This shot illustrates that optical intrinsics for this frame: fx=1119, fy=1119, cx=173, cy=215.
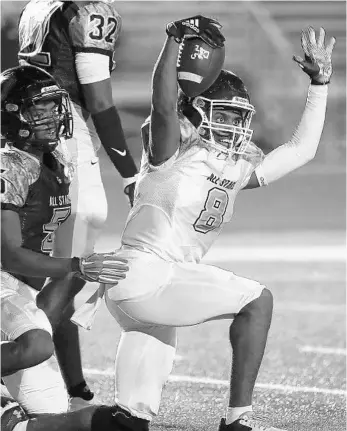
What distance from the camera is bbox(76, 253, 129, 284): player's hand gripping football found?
3.82 m

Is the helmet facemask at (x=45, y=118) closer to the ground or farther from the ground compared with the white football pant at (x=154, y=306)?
farther from the ground

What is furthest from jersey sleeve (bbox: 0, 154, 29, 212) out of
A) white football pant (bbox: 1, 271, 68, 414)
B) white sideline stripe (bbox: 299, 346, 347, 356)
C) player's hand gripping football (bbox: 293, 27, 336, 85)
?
white sideline stripe (bbox: 299, 346, 347, 356)

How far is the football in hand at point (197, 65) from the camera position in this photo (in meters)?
3.95

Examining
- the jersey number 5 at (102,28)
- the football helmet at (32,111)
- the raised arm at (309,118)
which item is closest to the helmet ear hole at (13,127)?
the football helmet at (32,111)

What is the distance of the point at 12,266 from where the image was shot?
387 centimetres

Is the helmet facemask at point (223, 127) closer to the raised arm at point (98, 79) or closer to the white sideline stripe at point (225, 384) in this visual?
the raised arm at point (98, 79)

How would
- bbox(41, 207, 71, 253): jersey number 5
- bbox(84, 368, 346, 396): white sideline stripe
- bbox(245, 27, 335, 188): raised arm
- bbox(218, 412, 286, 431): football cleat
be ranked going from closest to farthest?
bbox(218, 412, 286, 431): football cleat < bbox(41, 207, 71, 253): jersey number 5 < bbox(245, 27, 335, 188): raised arm < bbox(84, 368, 346, 396): white sideline stripe

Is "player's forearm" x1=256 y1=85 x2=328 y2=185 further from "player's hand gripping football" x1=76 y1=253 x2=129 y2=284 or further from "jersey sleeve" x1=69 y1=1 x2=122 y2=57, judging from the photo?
"jersey sleeve" x1=69 y1=1 x2=122 y2=57

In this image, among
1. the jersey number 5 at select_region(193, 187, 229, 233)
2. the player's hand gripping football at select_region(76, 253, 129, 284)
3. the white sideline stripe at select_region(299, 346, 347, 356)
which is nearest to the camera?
the player's hand gripping football at select_region(76, 253, 129, 284)

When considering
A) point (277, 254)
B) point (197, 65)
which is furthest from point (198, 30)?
point (277, 254)

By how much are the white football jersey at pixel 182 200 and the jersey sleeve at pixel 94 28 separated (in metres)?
0.83

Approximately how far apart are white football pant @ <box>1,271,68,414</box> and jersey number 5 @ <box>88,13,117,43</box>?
1263 mm

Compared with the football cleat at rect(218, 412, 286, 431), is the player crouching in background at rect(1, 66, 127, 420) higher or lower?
higher

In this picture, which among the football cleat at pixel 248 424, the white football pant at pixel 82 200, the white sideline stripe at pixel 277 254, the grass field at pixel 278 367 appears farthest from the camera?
the white sideline stripe at pixel 277 254
